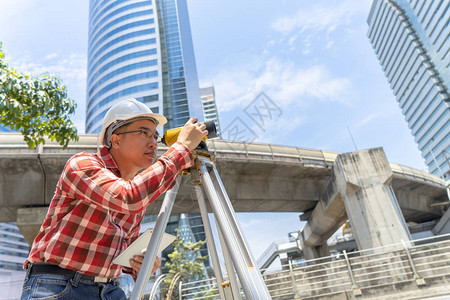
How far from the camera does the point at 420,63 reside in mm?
90750

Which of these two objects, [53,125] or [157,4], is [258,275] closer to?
[53,125]

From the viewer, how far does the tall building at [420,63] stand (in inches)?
3172

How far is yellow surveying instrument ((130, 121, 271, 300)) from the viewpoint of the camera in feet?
4.06

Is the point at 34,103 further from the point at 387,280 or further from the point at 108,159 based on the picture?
the point at 387,280

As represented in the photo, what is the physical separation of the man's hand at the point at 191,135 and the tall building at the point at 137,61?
6491cm

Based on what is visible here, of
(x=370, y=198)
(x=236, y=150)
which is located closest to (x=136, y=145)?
(x=236, y=150)

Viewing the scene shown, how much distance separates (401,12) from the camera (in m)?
96.2

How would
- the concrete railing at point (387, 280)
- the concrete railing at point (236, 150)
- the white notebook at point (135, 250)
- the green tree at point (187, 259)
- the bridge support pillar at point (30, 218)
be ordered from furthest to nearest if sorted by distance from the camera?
the green tree at point (187, 259), the bridge support pillar at point (30, 218), the concrete railing at point (236, 150), the concrete railing at point (387, 280), the white notebook at point (135, 250)

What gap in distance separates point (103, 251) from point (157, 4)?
92867mm

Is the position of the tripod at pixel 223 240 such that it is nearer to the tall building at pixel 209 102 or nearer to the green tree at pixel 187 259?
the green tree at pixel 187 259

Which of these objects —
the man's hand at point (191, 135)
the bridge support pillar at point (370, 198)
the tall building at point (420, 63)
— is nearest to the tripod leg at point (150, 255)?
the man's hand at point (191, 135)

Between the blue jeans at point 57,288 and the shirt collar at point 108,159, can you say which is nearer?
the blue jeans at point 57,288

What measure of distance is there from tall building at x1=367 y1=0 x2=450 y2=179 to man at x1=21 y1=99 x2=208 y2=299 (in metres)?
94.6

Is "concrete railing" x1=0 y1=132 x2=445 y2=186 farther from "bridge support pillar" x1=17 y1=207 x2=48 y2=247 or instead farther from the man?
the man
